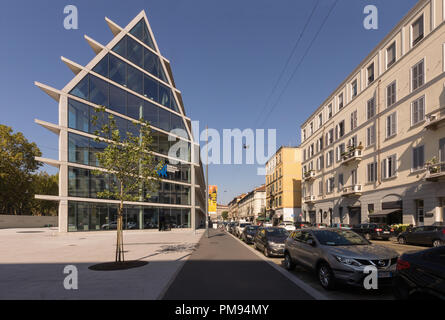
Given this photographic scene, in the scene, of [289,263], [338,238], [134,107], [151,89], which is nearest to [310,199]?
[151,89]

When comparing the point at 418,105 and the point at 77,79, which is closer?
the point at 418,105

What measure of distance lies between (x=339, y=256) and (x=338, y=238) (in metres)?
1.38

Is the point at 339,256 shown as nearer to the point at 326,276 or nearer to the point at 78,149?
the point at 326,276

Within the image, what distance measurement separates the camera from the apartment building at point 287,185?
56.2 meters

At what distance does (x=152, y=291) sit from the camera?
6.94 m

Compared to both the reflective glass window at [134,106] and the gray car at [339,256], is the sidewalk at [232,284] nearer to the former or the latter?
the gray car at [339,256]

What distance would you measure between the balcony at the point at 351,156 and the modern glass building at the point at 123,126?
21274 millimetres

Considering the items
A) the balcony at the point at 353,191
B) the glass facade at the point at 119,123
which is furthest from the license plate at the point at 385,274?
the balcony at the point at 353,191

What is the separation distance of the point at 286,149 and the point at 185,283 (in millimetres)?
53944

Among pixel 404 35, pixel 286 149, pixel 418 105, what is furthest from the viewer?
pixel 286 149

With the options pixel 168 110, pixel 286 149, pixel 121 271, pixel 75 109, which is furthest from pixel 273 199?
pixel 121 271

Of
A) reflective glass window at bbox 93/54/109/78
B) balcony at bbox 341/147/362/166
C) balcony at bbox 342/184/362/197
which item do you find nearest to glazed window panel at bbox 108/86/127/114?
reflective glass window at bbox 93/54/109/78

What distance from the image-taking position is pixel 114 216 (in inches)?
1294
